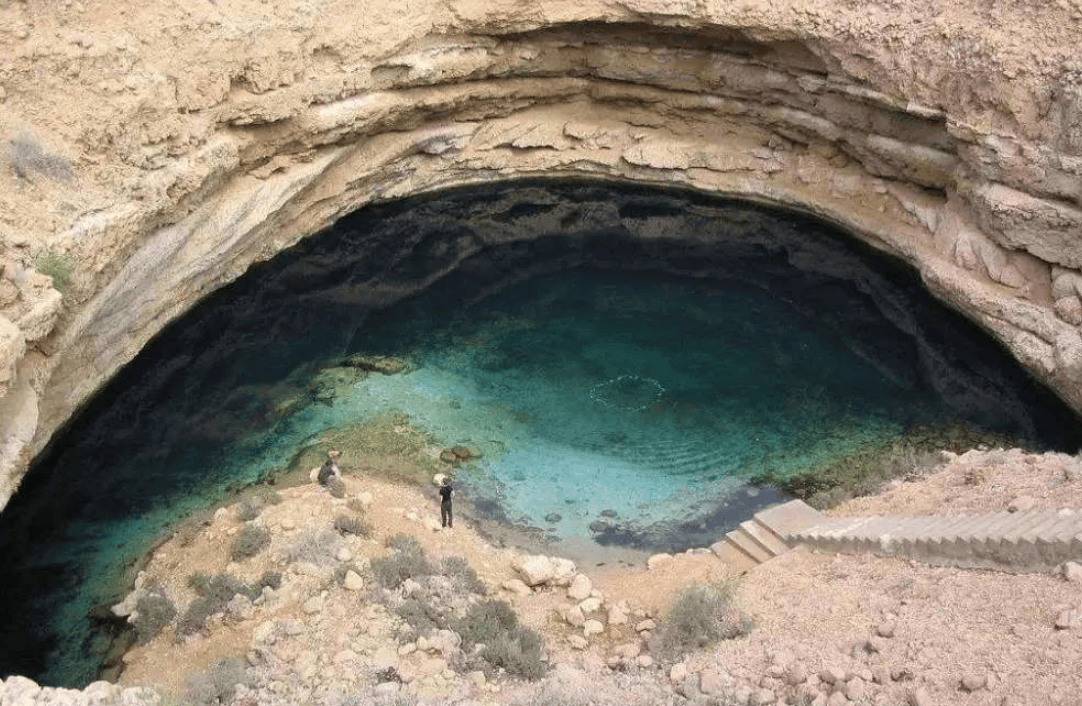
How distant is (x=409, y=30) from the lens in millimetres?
24391

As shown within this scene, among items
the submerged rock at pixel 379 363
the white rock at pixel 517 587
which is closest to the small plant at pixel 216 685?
the white rock at pixel 517 587

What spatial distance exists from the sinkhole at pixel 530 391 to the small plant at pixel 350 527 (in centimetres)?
260

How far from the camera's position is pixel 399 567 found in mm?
14609

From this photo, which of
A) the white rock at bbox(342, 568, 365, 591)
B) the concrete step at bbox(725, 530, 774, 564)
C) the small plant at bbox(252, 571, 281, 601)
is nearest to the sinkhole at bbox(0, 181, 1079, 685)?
the concrete step at bbox(725, 530, 774, 564)

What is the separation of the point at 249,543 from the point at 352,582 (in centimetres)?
205

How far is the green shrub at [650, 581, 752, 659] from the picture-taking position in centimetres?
1290

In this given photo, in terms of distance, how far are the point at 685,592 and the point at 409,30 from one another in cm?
1618

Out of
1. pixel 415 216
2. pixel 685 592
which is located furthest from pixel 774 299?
pixel 685 592

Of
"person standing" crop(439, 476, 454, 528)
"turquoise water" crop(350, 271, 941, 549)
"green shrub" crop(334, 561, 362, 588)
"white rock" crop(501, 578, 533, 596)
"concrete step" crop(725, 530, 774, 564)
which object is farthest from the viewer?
"turquoise water" crop(350, 271, 941, 549)

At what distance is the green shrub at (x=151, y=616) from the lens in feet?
46.7

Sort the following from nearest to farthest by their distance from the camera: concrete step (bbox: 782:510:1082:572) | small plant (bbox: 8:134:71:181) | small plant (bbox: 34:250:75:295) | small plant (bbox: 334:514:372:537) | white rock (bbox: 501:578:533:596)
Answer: concrete step (bbox: 782:510:1082:572), white rock (bbox: 501:578:533:596), small plant (bbox: 34:250:75:295), small plant (bbox: 334:514:372:537), small plant (bbox: 8:134:71:181)

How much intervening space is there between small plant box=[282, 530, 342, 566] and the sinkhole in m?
2.86

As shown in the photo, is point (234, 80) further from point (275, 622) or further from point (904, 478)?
point (904, 478)

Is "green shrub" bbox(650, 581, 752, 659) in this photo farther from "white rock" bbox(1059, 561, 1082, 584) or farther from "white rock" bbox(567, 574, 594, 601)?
"white rock" bbox(1059, 561, 1082, 584)
